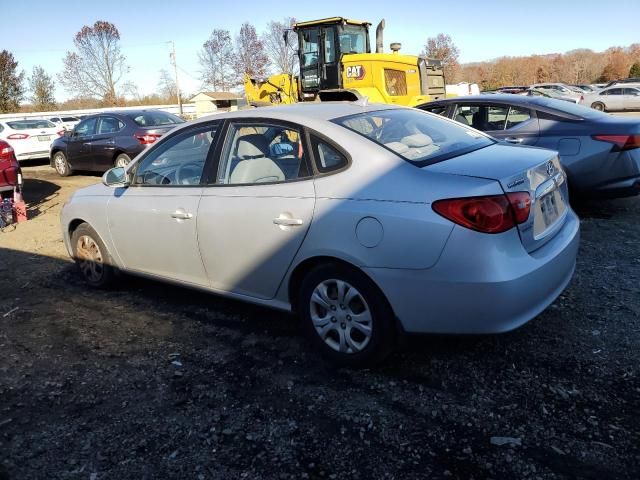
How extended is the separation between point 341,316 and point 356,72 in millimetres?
10588

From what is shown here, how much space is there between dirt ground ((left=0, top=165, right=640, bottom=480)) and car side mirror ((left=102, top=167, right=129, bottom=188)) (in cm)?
108

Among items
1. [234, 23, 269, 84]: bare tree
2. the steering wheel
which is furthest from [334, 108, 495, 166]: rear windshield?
[234, 23, 269, 84]: bare tree

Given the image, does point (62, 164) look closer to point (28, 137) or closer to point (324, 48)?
point (28, 137)

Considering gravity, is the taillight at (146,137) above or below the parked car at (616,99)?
below

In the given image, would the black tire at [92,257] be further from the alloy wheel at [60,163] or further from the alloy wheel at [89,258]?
the alloy wheel at [60,163]

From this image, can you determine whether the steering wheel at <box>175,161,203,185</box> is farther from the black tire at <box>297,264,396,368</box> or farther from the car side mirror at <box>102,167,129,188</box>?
the black tire at <box>297,264,396,368</box>

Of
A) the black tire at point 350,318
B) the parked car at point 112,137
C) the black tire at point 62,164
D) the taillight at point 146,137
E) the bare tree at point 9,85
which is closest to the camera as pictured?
the black tire at point 350,318

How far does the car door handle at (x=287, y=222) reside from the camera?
3.26 metres

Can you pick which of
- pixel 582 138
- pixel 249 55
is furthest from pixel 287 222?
pixel 249 55

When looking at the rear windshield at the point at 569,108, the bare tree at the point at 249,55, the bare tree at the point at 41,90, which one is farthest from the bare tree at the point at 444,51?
the rear windshield at the point at 569,108

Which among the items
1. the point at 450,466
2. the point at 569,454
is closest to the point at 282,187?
the point at 450,466

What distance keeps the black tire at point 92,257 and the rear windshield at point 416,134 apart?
2.64 metres

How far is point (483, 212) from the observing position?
2738mm

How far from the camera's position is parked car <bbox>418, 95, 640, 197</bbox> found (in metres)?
5.86
